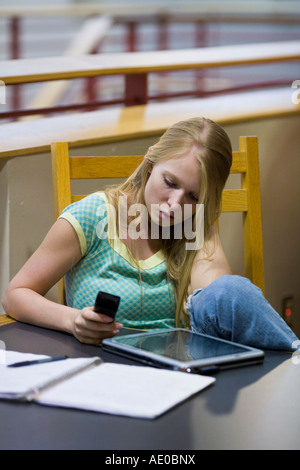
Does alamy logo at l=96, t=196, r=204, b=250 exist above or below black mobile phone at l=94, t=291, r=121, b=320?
above

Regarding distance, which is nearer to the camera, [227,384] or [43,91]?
[227,384]

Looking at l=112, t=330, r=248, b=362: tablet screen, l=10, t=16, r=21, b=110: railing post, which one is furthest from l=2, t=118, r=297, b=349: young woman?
l=10, t=16, r=21, b=110: railing post

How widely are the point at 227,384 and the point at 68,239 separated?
543 millimetres

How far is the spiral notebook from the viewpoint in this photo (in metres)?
0.84

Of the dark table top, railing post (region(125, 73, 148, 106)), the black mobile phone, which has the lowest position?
the dark table top

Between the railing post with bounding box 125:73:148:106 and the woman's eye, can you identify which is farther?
the railing post with bounding box 125:73:148:106

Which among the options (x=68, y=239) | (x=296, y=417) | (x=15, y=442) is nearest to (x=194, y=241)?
(x=68, y=239)

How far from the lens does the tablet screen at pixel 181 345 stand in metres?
1.01

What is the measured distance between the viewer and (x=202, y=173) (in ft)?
4.49

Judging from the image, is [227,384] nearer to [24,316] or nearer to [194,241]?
[24,316]

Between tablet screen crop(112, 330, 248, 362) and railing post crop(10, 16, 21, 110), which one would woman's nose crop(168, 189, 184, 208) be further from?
railing post crop(10, 16, 21, 110)

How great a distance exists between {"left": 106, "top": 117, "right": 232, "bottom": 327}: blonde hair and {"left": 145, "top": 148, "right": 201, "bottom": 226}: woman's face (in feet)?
0.04

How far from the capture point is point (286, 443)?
77 centimetres

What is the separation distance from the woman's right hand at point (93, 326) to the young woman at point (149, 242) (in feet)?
0.56
